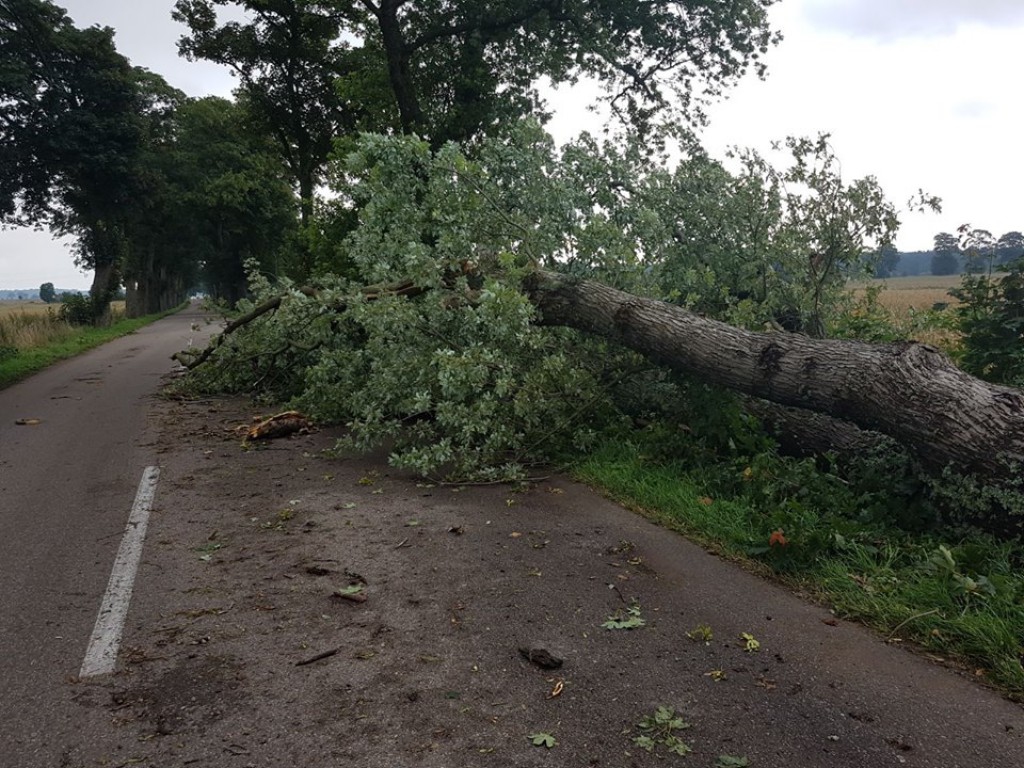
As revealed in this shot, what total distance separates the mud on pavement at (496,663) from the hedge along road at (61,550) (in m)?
0.15

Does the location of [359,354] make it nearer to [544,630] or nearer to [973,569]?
[544,630]

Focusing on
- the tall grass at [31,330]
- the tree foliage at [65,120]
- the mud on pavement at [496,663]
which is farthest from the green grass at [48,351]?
the mud on pavement at [496,663]

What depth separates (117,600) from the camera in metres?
4.13

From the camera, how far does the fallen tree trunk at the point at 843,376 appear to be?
4.54 meters

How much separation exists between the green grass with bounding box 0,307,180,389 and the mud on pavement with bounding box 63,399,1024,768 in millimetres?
12667

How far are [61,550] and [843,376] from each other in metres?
5.62

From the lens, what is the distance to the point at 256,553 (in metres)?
4.88

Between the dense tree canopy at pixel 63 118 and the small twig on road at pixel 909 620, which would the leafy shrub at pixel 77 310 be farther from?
the small twig on road at pixel 909 620

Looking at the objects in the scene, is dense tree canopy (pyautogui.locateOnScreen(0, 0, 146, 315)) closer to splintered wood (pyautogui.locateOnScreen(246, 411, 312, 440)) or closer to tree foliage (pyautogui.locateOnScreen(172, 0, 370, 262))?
tree foliage (pyautogui.locateOnScreen(172, 0, 370, 262))

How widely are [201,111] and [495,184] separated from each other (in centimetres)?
4082

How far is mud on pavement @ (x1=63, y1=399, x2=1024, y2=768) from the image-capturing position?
9.12 feet

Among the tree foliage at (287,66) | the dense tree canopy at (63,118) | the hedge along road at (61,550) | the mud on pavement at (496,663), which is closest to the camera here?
the mud on pavement at (496,663)

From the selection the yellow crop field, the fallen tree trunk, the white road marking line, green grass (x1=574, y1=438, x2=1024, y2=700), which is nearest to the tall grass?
the yellow crop field

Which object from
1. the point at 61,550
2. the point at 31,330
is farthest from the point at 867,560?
the point at 31,330
